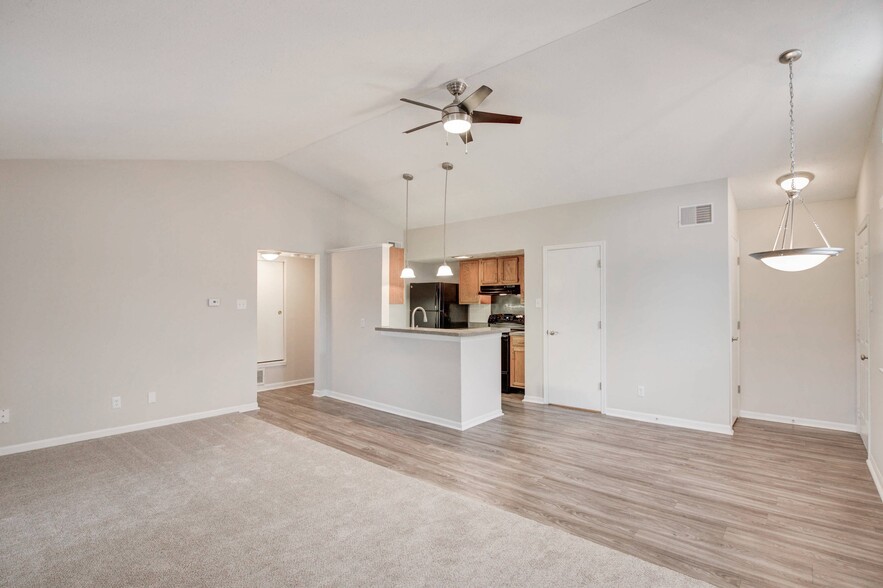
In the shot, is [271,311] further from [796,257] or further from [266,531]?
[796,257]

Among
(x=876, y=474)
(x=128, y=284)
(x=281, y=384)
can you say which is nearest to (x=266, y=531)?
(x=128, y=284)

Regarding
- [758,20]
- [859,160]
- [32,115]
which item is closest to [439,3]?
[758,20]

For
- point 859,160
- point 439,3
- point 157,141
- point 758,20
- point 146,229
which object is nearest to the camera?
point 439,3

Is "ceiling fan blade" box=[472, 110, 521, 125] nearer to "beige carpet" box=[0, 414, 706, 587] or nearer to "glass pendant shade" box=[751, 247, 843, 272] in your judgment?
"glass pendant shade" box=[751, 247, 843, 272]

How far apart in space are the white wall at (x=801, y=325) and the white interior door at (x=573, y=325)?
173 cm

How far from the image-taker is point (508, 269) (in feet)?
23.4

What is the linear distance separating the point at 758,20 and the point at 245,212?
543 cm

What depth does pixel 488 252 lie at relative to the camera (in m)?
6.56

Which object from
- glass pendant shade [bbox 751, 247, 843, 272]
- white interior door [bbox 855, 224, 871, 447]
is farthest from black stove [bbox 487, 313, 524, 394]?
glass pendant shade [bbox 751, 247, 843, 272]

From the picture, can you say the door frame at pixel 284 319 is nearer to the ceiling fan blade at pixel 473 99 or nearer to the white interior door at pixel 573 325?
the white interior door at pixel 573 325

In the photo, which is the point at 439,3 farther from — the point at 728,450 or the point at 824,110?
the point at 728,450

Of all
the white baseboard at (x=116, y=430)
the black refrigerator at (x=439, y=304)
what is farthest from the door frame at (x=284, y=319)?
the black refrigerator at (x=439, y=304)

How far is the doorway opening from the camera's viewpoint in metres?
7.09

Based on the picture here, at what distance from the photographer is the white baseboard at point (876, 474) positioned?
3122mm
